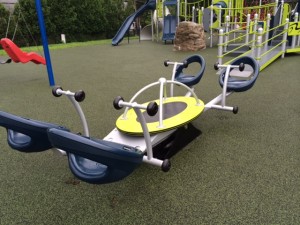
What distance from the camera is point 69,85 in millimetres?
4391

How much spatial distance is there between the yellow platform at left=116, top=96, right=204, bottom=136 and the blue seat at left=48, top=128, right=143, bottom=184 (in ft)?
1.73

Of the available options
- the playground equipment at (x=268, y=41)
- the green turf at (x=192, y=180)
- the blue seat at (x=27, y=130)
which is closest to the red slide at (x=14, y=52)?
the green turf at (x=192, y=180)

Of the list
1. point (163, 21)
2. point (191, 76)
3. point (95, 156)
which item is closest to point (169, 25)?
point (163, 21)

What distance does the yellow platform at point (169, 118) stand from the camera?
1801 millimetres

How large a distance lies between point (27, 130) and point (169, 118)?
100cm

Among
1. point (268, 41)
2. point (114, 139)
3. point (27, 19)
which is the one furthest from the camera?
point (27, 19)

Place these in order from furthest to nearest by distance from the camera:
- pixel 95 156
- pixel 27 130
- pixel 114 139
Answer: pixel 114 139, pixel 27 130, pixel 95 156

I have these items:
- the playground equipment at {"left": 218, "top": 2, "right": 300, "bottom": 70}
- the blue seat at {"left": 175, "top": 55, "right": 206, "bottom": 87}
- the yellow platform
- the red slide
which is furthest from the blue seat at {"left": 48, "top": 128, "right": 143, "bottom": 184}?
A: the playground equipment at {"left": 218, "top": 2, "right": 300, "bottom": 70}

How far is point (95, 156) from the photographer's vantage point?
1088 mm

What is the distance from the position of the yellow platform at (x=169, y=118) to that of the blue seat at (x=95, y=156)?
53 centimetres

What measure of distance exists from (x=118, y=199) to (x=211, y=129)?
1211 mm

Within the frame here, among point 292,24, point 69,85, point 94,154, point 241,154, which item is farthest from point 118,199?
point 292,24

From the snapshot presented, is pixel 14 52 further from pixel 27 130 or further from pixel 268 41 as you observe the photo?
pixel 268 41

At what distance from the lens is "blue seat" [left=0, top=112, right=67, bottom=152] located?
4.10 ft
